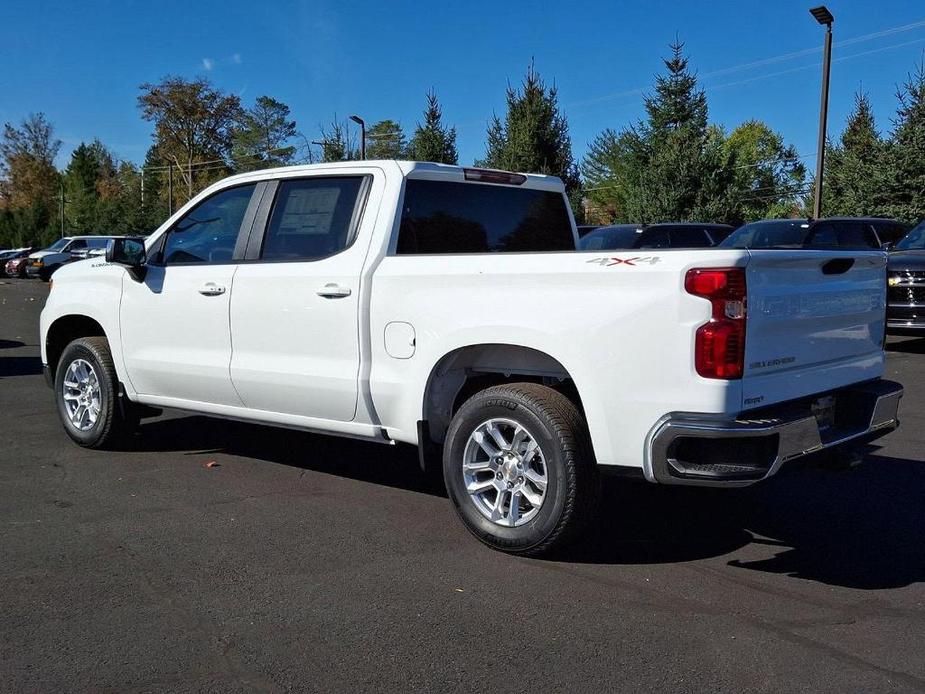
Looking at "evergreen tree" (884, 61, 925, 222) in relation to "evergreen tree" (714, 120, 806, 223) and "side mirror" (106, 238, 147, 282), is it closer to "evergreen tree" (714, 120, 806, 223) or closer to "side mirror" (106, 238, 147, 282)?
"side mirror" (106, 238, 147, 282)

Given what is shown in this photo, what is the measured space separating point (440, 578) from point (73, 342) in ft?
12.9

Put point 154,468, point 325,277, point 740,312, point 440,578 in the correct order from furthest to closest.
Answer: point 154,468
point 325,277
point 440,578
point 740,312

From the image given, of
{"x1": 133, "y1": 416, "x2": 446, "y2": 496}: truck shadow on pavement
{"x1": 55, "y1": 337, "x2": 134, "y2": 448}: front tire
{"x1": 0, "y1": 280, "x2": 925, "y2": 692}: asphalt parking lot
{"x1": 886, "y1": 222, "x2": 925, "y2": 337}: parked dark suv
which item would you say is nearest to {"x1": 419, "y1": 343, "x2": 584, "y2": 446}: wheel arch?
{"x1": 0, "y1": 280, "x2": 925, "y2": 692}: asphalt parking lot

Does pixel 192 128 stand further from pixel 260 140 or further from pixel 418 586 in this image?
pixel 418 586

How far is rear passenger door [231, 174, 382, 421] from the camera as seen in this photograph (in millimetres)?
5258

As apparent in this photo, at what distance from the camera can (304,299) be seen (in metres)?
5.39

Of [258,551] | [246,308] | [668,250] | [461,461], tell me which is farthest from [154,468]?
[668,250]

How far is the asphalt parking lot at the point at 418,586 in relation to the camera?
339cm

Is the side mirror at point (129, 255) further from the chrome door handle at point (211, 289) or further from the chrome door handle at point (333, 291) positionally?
the chrome door handle at point (333, 291)

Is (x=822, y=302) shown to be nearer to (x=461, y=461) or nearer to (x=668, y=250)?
(x=668, y=250)

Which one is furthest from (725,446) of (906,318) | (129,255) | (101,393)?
(906,318)

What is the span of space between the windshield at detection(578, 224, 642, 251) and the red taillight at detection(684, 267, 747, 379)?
1417cm

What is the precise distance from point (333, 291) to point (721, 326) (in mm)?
2208

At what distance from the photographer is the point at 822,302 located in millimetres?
4516
